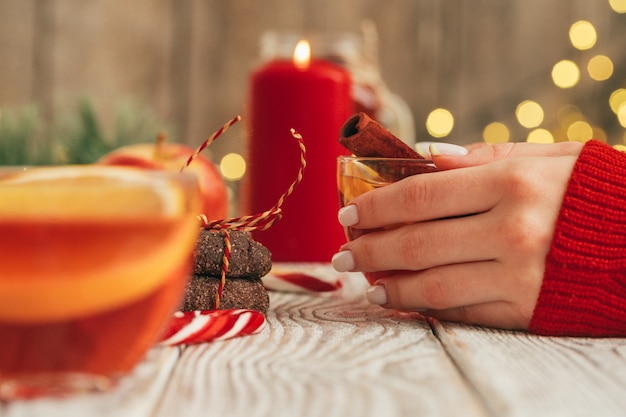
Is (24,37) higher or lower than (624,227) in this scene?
higher

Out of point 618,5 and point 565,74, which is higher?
point 618,5

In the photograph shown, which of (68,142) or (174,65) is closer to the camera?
(68,142)

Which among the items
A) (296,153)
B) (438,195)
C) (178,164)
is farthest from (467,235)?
(178,164)

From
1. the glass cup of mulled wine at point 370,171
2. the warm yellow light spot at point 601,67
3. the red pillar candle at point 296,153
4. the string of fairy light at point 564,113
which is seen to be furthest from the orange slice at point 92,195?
the warm yellow light spot at point 601,67

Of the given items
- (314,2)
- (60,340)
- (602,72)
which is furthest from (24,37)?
(60,340)

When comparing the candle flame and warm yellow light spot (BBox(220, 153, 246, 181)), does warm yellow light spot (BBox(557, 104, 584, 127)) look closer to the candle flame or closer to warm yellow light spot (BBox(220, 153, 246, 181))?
warm yellow light spot (BBox(220, 153, 246, 181))

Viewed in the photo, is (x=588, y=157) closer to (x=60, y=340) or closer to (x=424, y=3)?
(x=60, y=340)

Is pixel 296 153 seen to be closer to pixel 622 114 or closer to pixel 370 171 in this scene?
pixel 370 171
